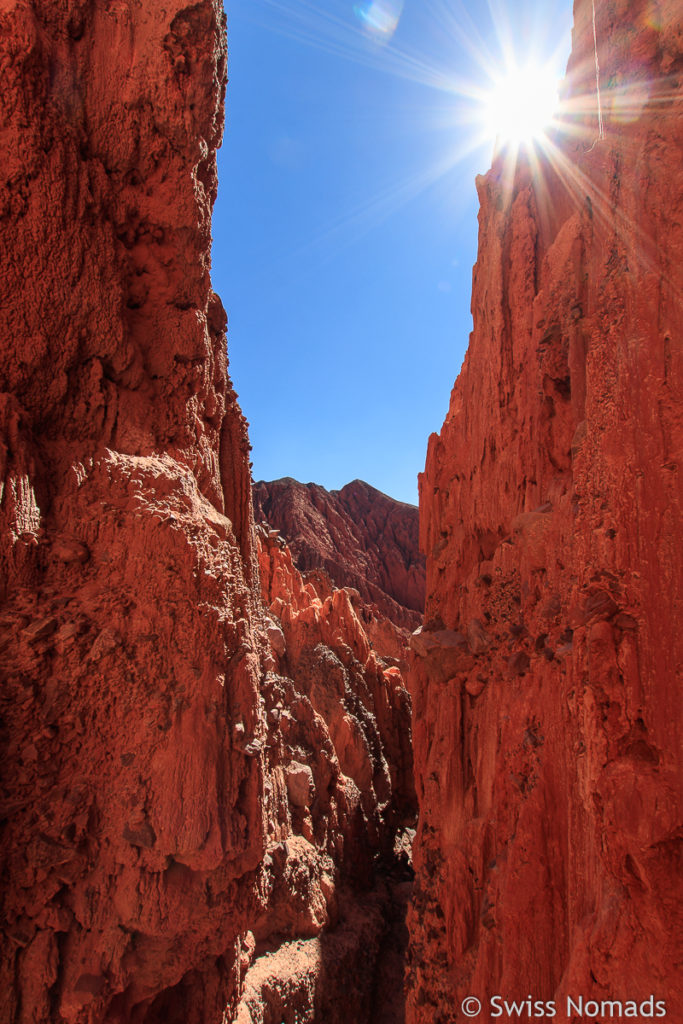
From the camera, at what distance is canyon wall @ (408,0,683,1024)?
368cm

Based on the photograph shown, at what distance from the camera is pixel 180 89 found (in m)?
5.76

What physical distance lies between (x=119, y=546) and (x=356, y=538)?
182ft

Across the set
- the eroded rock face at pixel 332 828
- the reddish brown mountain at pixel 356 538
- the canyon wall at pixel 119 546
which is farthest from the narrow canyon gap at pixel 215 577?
the reddish brown mountain at pixel 356 538

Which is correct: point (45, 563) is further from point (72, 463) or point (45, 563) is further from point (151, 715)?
point (151, 715)

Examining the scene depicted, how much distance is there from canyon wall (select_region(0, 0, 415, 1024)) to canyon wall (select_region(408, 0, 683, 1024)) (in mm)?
2485

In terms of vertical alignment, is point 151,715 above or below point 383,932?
above

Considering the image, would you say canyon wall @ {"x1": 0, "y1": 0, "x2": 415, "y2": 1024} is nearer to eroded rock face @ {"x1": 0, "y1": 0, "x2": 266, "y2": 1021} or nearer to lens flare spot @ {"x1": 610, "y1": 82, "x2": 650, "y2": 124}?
eroded rock face @ {"x1": 0, "y1": 0, "x2": 266, "y2": 1021}

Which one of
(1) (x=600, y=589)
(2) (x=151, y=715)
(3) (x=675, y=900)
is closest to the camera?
(3) (x=675, y=900)

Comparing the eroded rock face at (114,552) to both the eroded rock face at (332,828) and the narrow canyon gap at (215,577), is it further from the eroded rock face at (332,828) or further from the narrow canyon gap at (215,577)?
the eroded rock face at (332,828)

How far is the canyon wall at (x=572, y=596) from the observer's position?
3.68 meters

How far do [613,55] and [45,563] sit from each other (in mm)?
7178

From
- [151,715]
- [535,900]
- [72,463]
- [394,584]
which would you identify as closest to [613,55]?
[72,463]

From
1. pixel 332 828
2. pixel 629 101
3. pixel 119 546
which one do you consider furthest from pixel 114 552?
pixel 332 828

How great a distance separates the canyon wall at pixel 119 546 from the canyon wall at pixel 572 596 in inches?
97.8
